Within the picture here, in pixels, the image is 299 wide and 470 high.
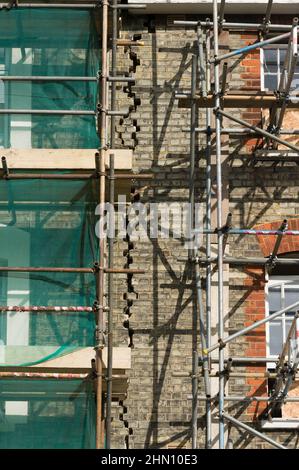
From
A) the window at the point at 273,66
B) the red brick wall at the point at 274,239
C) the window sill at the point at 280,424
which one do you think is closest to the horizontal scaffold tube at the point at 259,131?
the red brick wall at the point at 274,239

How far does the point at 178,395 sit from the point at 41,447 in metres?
2.10

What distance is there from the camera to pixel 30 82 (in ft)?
56.5

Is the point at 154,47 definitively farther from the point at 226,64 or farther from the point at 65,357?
the point at 65,357

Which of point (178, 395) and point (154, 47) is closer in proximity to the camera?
point (178, 395)

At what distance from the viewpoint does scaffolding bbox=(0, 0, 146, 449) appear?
16047 millimetres

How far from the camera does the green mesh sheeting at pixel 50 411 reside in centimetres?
1597

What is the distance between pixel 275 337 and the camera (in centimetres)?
1797

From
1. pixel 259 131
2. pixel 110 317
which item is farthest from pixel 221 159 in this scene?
pixel 110 317

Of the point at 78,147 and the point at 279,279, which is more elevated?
the point at 78,147

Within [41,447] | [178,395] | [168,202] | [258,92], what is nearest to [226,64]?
[258,92]

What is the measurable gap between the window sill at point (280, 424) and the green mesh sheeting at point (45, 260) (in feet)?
7.64

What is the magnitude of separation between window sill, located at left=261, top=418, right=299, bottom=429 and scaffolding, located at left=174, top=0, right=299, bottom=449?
11 cm

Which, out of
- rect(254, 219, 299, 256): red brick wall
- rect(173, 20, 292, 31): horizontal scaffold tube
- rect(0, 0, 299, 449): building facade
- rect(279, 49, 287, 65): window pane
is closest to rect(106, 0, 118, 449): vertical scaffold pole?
rect(0, 0, 299, 449): building facade

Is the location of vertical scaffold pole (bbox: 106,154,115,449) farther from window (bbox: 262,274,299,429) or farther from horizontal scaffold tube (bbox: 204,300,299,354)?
window (bbox: 262,274,299,429)
